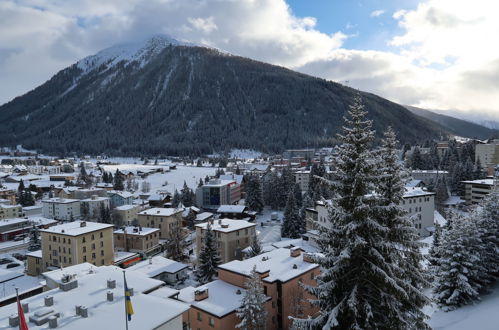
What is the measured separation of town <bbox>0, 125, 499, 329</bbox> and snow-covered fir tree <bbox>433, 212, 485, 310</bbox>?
360 cm

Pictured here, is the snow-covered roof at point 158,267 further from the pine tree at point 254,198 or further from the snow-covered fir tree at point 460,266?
the pine tree at point 254,198

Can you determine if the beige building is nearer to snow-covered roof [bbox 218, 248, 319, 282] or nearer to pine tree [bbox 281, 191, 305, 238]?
snow-covered roof [bbox 218, 248, 319, 282]

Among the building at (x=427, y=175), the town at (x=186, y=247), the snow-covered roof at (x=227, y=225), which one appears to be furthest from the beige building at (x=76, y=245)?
the building at (x=427, y=175)

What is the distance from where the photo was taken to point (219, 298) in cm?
3042

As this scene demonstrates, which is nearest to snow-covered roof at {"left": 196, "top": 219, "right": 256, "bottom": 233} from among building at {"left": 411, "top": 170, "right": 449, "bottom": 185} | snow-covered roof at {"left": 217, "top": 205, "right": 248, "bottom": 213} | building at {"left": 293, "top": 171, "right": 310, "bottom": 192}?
snow-covered roof at {"left": 217, "top": 205, "right": 248, "bottom": 213}

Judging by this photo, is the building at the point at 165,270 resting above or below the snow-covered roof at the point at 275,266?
below

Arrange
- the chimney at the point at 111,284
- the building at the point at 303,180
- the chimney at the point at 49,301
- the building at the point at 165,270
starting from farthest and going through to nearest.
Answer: the building at the point at 303,180, the building at the point at 165,270, the chimney at the point at 111,284, the chimney at the point at 49,301

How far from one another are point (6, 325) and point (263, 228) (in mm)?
59806

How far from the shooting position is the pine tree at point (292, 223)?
220ft

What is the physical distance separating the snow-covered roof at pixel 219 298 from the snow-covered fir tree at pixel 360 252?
15373mm

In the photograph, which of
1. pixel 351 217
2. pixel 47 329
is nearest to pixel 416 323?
pixel 351 217

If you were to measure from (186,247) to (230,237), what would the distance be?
14.9 metres

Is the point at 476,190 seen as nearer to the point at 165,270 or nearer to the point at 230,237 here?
the point at 230,237

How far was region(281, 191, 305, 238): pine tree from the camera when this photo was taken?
67.0 meters
